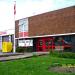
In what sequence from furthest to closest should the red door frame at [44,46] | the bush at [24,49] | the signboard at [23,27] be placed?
the signboard at [23,27] → the bush at [24,49] → the red door frame at [44,46]

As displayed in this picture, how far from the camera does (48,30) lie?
3950 centimetres

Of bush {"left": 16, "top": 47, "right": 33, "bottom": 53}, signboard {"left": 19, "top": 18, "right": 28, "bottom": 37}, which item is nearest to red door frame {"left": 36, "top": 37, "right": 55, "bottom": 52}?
bush {"left": 16, "top": 47, "right": 33, "bottom": 53}

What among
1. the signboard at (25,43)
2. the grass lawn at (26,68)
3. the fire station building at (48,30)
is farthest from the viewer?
the signboard at (25,43)

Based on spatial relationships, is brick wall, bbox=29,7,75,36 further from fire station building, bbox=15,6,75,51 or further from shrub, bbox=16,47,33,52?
shrub, bbox=16,47,33,52

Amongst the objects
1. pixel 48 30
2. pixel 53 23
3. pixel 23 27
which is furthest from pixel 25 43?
pixel 53 23

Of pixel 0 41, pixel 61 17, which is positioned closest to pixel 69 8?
pixel 61 17

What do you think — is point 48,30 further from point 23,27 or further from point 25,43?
point 23,27

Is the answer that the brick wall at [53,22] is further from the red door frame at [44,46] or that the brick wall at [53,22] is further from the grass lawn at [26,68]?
the grass lawn at [26,68]

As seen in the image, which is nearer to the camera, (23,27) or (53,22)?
(53,22)

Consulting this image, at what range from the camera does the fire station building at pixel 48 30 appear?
117 feet

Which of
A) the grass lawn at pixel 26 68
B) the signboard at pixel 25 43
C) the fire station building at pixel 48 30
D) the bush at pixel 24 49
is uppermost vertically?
the fire station building at pixel 48 30

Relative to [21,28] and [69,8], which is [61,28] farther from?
[21,28]

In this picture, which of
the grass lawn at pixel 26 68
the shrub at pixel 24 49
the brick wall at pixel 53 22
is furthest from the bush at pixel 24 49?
the grass lawn at pixel 26 68

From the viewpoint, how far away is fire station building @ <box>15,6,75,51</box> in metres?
35.7
